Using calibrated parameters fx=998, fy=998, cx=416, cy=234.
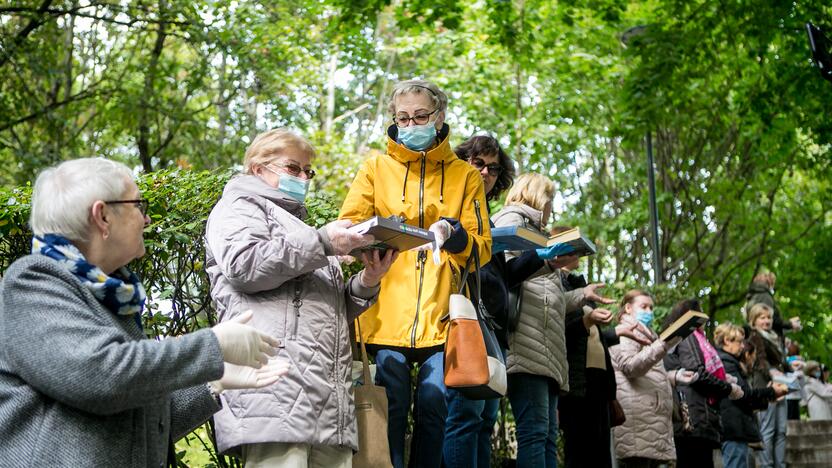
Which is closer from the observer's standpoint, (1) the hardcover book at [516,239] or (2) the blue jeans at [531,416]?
(1) the hardcover book at [516,239]

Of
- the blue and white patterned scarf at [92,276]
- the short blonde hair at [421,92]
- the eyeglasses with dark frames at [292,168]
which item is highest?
the short blonde hair at [421,92]

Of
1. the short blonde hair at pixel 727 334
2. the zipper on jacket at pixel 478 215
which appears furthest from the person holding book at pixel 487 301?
the short blonde hair at pixel 727 334

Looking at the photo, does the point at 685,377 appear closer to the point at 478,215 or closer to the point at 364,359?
the point at 478,215

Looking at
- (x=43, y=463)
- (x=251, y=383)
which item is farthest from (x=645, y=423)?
(x=43, y=463)

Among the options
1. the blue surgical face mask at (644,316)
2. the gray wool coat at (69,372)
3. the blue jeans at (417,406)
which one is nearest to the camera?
the gray wool coat at (69,372)

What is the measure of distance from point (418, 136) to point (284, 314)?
1595 millimetres

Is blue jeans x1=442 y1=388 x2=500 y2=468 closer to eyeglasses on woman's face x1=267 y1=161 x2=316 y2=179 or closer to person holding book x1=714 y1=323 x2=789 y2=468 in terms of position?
eyeglasses on woman's face x1=267 y1=161 x2=316 y2=179

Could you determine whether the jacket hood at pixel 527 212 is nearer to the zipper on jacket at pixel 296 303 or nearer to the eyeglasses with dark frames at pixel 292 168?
the eyeglasses with dark frames at pixel 292 168

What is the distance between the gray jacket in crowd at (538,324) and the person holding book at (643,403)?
72.5 inches

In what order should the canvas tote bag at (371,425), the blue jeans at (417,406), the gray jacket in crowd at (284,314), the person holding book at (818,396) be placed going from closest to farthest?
the gray jacket in crowd at (284,314) < the canvas tote bag at (371,425) < the blue jeans at (417,406) < the person holding book at (818,396)

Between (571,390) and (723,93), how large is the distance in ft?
45.1

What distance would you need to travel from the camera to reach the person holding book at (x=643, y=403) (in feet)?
27.5

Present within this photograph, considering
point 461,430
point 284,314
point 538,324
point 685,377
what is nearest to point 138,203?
point 284,314

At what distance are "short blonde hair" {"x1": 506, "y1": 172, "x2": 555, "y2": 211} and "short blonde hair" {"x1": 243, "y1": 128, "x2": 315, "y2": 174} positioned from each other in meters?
2.32
